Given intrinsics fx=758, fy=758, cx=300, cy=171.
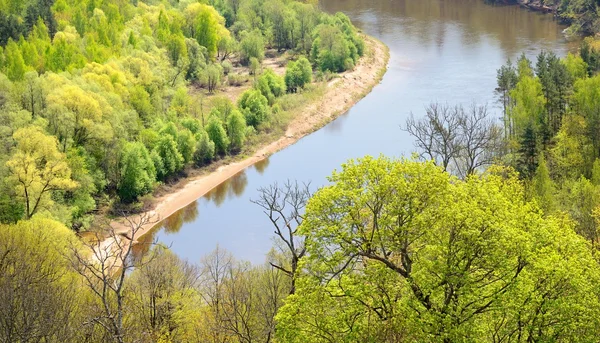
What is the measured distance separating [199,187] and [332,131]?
55.0ft

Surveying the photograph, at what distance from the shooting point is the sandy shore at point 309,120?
170ft

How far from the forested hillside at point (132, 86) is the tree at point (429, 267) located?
2638cm

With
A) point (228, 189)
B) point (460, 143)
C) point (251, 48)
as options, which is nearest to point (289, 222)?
point (460, 143)

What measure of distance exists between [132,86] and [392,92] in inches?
1081

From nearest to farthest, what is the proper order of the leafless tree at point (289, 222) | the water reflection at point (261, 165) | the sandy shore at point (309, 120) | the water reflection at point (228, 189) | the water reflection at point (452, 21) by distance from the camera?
the leafless tree at point (289, 222) → the sandy shore at point (309, 120) → the water reflection at point (228, 189) → the water reflection at point (261, 165) → the water reflection at point (452, 21)

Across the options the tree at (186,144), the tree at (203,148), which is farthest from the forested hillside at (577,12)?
the tree at (186,144)

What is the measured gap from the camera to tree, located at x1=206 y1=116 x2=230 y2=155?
59.5m

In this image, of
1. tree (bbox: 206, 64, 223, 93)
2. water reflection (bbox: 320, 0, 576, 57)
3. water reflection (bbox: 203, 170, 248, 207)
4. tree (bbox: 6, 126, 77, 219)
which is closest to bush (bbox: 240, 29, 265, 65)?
tree (bbox: 206, 64, 223, 93)

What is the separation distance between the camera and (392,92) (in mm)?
74812

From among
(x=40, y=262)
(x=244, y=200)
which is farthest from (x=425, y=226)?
(x=244, y=200)

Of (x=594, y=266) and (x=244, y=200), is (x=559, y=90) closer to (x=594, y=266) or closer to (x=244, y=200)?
(x=244, y=200)

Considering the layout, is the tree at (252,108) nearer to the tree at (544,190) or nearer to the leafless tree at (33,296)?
the tree at (544,190)

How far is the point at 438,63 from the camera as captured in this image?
268ft

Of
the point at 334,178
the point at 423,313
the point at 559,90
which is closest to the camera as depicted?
the point at 423,313
